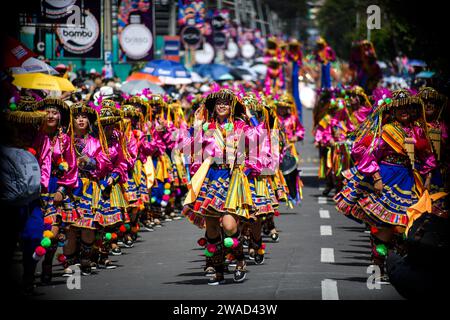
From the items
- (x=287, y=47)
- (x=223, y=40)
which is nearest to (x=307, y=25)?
(x=223, y=40)

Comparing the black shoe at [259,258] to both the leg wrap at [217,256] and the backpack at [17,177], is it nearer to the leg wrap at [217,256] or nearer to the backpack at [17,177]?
the leg wrap at [217,256]

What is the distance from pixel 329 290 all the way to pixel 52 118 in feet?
11.2

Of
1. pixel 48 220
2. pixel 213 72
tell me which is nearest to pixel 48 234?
pixel 48 220

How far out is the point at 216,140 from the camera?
1195cm

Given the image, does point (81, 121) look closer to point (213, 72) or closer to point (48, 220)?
point (48, 220)

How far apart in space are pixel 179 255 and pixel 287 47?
65.2ft

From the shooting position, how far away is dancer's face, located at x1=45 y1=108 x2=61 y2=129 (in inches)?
472

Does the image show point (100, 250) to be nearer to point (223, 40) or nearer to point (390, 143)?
point (390, 143)

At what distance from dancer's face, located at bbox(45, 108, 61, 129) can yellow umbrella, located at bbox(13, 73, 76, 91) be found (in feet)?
13.7

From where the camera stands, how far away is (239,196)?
39.0ft

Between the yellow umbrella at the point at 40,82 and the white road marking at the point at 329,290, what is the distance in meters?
6.19

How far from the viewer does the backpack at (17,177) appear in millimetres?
10406

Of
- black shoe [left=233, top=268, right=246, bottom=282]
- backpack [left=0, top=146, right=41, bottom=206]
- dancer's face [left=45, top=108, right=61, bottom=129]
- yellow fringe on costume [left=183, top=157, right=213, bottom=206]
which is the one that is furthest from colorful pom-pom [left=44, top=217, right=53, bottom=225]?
black shoe [left=233, top=268, right=246, bottom=282]

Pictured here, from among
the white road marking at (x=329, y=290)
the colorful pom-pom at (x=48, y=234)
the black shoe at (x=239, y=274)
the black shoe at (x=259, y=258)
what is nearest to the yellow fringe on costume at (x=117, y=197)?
the black shoe at (x=259, y=258)
